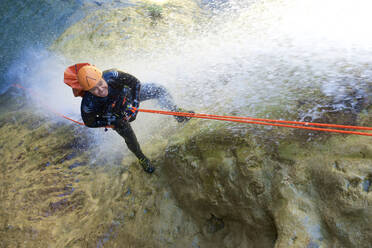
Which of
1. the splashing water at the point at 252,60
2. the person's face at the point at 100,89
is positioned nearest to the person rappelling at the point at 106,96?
the person's face at the point at 100,89

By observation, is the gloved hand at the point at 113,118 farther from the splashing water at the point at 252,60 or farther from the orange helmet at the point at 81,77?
the splashing water at the point at 252,60

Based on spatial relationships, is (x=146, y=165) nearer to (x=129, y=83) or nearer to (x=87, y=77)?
(x=129, y=83)

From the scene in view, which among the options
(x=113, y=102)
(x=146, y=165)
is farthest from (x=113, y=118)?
(x=146, y=165)

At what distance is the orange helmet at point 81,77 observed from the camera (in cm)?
230

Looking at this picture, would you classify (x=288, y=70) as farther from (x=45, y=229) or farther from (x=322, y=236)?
(x=45, y=229)

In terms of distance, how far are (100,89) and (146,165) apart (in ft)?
4.57

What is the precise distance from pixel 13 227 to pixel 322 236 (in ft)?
13.6

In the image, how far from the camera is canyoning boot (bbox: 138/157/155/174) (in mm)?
3197

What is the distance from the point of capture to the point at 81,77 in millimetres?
2299

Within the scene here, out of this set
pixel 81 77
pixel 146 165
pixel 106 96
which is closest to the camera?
pixel 81 77

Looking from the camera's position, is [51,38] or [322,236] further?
[51,38]

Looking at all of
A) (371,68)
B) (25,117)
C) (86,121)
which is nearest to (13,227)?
(86,121)

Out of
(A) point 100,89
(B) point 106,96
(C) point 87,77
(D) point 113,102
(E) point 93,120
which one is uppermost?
(C) point 87,77

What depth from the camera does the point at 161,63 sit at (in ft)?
19.1
